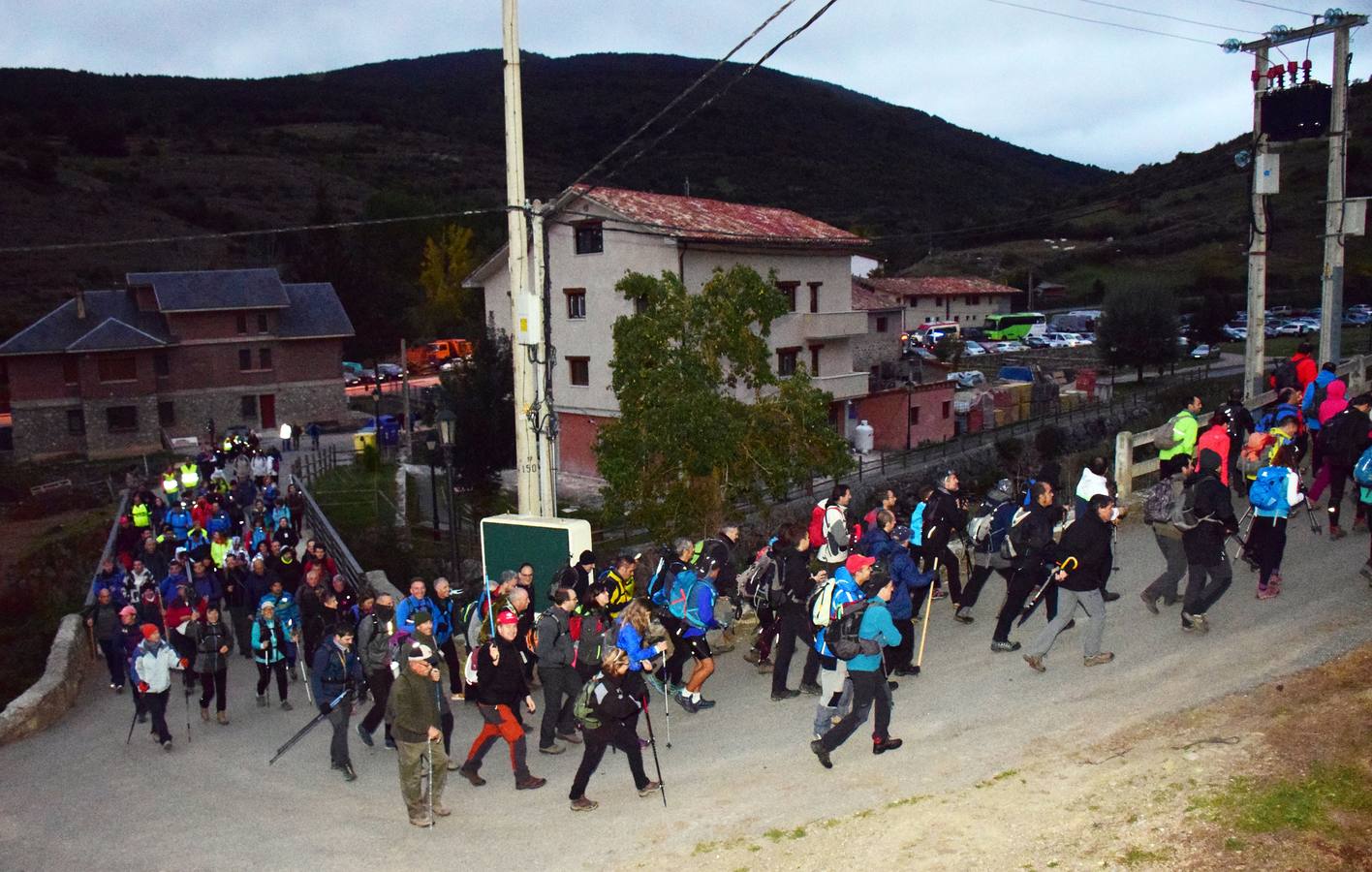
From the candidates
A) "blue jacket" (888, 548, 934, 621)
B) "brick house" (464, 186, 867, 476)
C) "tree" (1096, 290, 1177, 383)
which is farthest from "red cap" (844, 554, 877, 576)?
"tree" (1096, 290, 1177, 383)

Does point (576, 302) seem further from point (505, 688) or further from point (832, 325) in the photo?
point (505, 688)

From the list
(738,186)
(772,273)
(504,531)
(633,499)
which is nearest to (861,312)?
(772,273)

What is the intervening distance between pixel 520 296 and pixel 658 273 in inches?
844

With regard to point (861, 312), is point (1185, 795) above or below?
below

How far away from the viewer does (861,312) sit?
40.6 metres

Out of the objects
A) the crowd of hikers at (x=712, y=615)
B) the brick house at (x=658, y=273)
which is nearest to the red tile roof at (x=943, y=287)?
the brick house at (x=658, y=273)

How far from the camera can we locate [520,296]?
501 inches

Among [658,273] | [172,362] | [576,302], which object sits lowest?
[172,362]

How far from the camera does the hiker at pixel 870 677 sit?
849cm

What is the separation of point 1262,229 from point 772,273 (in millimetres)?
9552

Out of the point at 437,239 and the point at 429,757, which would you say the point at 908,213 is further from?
the point at 429,757

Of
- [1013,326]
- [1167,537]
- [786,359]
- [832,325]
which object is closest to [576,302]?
[786,359]

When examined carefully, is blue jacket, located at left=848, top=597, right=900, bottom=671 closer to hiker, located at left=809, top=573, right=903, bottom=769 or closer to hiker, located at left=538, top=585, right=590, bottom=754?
hiker, located at left=809, top=573, right=903, bottom=769

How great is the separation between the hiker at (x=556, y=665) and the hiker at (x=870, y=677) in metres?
2.35
